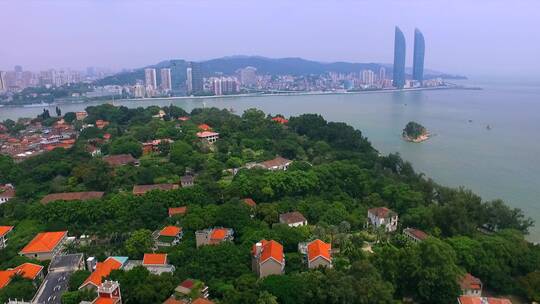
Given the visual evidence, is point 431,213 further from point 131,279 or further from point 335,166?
point 131,279

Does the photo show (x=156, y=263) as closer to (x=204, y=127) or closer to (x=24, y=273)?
(x=24, y=273)

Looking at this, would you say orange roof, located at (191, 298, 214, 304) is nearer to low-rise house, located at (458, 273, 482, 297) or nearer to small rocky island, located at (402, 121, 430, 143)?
low-rise house, located at (458, 273, 482, 297)

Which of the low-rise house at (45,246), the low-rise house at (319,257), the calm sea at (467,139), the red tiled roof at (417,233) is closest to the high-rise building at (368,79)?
the calm sea at (467,139)

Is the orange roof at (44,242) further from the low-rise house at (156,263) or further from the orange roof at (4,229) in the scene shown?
the low-rise house at (156,263)

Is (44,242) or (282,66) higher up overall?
(282,66)

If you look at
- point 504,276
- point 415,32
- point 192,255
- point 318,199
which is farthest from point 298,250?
point 415,32

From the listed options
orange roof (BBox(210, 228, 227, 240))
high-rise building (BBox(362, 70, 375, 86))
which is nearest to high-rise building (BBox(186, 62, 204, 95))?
high-rise building (BBox(362, 70, 375, 86))

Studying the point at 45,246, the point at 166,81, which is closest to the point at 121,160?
the point at 45,246
